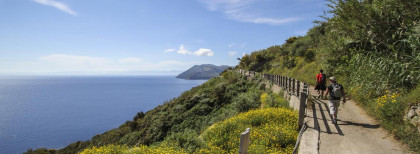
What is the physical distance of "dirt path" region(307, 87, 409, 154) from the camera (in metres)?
5.04

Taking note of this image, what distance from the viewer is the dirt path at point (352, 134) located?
5039mm

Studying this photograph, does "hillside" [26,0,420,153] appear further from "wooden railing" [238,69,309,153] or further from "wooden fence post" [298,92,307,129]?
"wooden fence post" [298,92,307,129]

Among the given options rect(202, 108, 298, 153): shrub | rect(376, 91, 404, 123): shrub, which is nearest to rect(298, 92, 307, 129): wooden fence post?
→ rect(202, 108, 298, 153): shrub

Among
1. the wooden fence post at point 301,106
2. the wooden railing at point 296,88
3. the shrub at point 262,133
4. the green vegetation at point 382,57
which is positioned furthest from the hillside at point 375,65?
the wooden fence post at point 301,106

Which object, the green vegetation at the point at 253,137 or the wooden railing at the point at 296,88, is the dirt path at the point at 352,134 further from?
the green vegetation at the point at 253,137

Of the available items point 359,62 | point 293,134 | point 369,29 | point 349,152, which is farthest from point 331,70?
point 349,152

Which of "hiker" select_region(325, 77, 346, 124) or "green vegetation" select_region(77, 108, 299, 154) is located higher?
"hiker" select_region(325, 77, 346, 124)

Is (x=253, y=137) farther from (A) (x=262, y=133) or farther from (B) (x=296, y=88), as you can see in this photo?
(B) (x=296, y=88)

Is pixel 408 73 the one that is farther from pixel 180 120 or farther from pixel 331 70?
pixel 180 120

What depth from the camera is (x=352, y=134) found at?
6.06 meters

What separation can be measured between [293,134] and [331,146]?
1.36 m

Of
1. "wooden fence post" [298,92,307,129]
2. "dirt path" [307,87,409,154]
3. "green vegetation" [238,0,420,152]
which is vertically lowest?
"dirt path" [307,87,409,154]

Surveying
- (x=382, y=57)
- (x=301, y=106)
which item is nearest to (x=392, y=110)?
(x=301, y=106)

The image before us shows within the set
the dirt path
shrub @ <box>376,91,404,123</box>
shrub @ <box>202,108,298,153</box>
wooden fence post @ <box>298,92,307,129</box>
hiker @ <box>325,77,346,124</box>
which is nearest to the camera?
the dirt path
